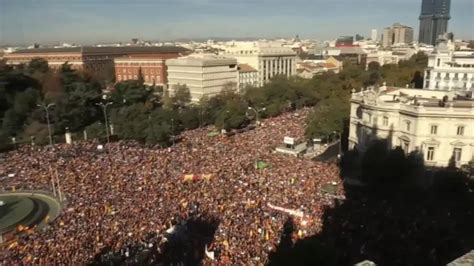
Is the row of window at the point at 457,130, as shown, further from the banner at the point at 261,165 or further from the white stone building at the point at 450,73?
the white stone building at the point at 450,73

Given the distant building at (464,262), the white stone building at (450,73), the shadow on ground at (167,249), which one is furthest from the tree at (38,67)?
the distant building at (464,262)

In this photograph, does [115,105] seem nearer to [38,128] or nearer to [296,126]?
[38,128]

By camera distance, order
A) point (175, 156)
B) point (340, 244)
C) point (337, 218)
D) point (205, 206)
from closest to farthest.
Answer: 1. point (340, 244)
2. point (337, 218)
3. point (205, 206)
4. point (175, 156)

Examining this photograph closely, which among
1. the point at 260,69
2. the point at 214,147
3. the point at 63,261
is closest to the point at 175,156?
the point at 214,147

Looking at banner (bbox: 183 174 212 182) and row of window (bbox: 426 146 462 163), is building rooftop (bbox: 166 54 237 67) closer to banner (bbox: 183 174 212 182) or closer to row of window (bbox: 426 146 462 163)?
banner (bbox: 183 174 212 182)

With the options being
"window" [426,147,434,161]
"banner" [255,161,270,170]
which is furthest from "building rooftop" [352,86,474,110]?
"banner" [255,161,270,170]

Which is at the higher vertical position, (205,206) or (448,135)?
(448,135)
